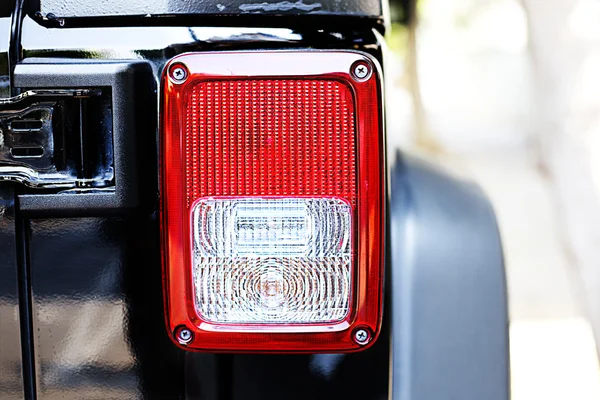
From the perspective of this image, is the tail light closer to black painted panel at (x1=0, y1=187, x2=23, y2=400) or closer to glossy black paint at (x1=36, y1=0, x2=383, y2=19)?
glossy black paint at (x1=36, y1=0, x2=383, y2=19)

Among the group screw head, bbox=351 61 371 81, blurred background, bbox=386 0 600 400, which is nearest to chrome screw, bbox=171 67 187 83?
screw head, bbox=351 61 371 81

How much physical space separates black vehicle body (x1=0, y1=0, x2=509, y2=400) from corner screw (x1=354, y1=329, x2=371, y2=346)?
0.03 m

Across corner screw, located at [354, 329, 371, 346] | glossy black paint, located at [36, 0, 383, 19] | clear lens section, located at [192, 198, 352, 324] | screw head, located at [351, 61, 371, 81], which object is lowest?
corner screw, located at [354, 329, 371, 346]

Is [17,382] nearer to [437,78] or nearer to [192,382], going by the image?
[192,382]

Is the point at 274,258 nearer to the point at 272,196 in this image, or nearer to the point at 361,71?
the point at 272,196

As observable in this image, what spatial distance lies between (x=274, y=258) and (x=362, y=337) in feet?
0.51

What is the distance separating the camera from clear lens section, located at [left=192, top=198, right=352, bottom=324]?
0.82 m

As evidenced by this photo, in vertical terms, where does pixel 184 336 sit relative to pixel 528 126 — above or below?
below

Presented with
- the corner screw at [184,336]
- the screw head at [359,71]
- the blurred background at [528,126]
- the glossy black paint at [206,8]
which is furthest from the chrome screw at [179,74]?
the blurred background at [528,126]

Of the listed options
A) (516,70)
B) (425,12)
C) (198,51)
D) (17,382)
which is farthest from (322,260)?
(516,70)

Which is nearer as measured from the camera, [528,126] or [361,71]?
[361,71]

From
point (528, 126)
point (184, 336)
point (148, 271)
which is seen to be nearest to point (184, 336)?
point (184, 336)

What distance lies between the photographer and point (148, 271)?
0.88 m

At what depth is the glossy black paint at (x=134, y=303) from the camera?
2.82 feet
